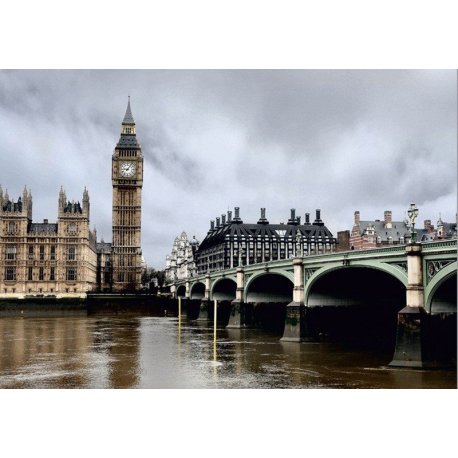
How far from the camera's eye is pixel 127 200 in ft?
387

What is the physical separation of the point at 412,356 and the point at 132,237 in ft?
321

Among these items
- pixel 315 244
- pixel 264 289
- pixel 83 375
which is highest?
pixel 315 244

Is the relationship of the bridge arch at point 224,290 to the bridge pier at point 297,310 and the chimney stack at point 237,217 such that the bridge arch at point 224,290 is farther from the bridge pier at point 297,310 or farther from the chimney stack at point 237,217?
the chimney stack at point 237,217

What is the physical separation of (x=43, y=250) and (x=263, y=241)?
3837 cm

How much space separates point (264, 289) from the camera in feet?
167

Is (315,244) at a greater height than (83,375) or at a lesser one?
greater

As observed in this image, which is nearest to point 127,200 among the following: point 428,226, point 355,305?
point 428,226

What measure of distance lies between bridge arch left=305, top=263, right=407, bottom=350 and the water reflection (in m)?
2.33

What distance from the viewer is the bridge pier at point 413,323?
23047 mm

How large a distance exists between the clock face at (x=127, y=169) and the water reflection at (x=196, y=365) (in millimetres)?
79653

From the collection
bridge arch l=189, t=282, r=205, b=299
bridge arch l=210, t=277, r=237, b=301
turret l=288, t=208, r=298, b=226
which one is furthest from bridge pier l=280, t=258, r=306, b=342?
turret l=288, t=208, r=298, b=226

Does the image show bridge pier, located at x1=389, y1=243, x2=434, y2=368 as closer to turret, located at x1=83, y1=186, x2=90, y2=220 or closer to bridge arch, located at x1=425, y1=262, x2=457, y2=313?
bridge arch, located at x1=425, y1=262, x2=457, y2=313
